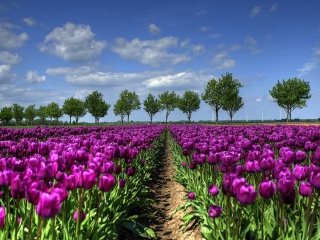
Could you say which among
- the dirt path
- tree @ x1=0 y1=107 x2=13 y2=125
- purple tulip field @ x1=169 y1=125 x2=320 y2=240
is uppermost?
tree @ x1=0 y1=107 x2=13 y2=125

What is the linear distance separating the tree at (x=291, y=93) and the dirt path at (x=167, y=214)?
201ft

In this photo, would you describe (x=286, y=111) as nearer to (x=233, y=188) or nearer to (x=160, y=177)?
(x=160, y=177)

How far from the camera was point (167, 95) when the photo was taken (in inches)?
Answer: 3556

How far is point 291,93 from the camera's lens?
65.2 meters

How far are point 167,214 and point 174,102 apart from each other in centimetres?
8459

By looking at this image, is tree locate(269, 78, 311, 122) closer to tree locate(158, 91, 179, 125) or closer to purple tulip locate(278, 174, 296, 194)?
tree locate(158, 91, 179, 125)

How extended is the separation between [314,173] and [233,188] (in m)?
0.81

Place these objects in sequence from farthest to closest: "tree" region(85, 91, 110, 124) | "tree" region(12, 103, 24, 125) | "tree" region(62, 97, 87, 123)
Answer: "tree" region(12, 103, 24, 125), "tree" region(62, 97, 87, 123), "tree" region(85, 91, 110, 124)

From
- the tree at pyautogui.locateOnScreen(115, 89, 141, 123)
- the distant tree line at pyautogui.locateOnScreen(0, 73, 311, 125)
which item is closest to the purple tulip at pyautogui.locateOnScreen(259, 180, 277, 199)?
the distant tree line at pyautogui.locateOnScreen(0, 73, 311, 125)

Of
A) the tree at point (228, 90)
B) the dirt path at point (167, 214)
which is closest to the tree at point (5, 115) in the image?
the tree at point (228, 90)

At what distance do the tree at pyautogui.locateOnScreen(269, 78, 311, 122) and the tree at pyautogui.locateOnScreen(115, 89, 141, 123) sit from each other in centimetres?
4044

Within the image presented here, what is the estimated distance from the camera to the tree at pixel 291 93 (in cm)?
6469

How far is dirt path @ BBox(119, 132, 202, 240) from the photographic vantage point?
18.0ft

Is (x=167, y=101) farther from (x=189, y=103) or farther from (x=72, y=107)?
(x=72, y=107)
